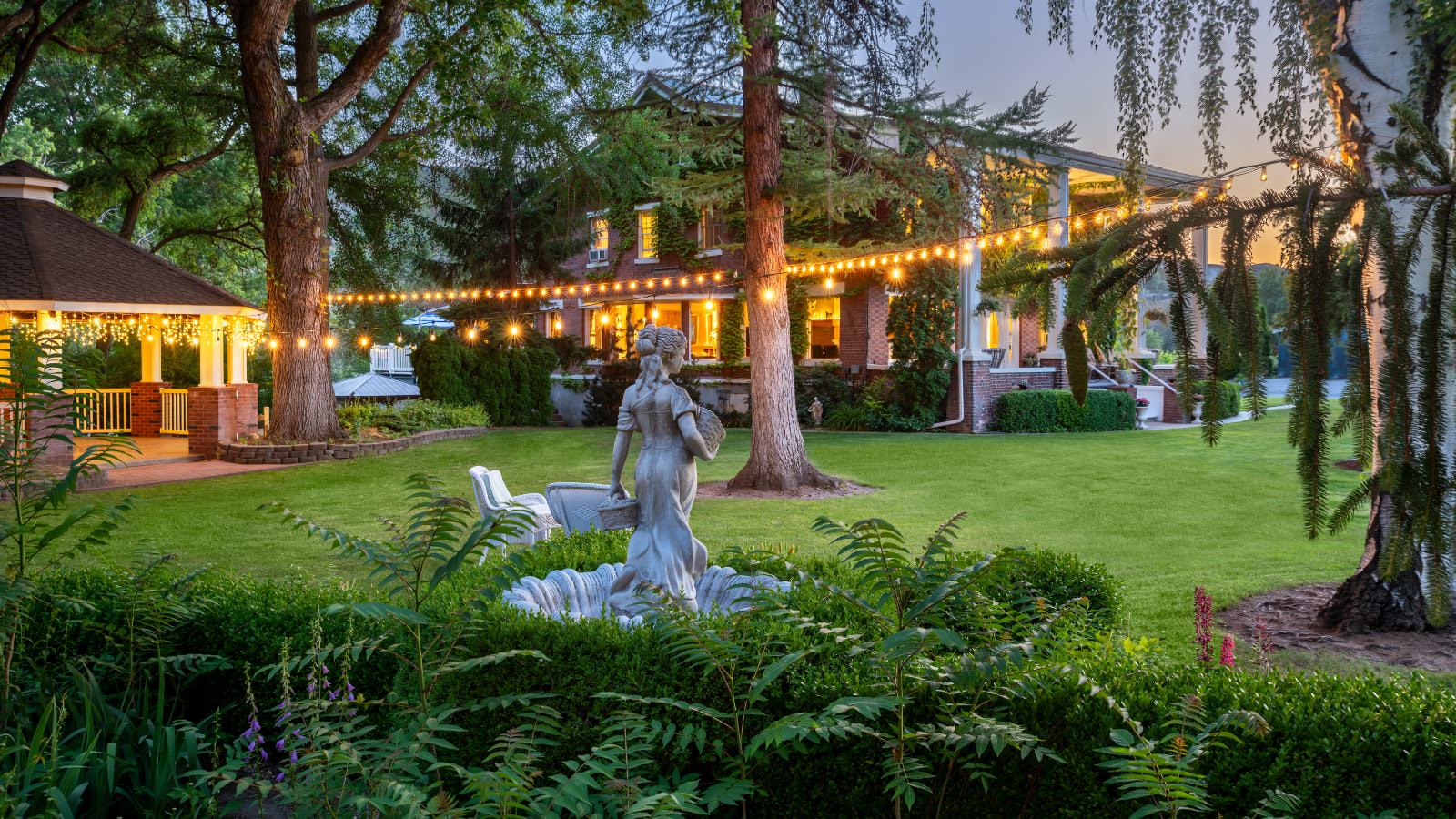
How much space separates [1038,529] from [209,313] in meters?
15.9

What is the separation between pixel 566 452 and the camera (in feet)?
65.8

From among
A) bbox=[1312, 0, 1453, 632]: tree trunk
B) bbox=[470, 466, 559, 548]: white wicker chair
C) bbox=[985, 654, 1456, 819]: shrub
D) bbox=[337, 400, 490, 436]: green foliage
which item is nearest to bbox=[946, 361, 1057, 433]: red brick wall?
bbox=[337, 400, 490, 436]: green foliage

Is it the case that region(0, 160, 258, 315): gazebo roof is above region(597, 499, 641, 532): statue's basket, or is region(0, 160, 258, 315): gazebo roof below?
above

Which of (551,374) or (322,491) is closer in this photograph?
(322,491)

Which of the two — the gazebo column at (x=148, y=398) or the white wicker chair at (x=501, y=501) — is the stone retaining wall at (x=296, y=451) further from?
the white wicker chair at (x=501, y=501)

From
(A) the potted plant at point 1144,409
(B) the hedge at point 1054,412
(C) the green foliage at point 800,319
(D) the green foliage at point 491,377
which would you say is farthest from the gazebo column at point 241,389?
(A) the potted plant at point 1144,409

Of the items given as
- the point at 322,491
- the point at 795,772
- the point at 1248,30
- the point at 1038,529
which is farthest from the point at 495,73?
the point at 795,772

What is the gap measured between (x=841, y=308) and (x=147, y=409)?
691 inches

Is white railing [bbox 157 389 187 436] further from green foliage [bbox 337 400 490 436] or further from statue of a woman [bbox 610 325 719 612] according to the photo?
statue of a woman [bbox 610 325 719 612]

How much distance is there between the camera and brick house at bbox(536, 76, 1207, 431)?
2364 centimetres

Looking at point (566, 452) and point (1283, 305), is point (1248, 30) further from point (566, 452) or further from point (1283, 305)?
point (566, 452)

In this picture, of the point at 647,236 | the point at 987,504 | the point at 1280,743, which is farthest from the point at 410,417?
the point at 1280,743

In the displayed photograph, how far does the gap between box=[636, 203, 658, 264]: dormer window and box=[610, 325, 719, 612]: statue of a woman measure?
83.7 feet

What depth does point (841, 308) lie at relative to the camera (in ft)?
89.5
